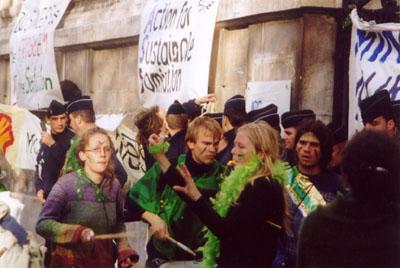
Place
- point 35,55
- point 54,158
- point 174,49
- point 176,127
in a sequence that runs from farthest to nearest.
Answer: point 35,55, point 54,158, point 174,49, point 176,127

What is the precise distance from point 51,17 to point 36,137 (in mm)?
1918

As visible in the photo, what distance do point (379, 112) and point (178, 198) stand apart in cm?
144

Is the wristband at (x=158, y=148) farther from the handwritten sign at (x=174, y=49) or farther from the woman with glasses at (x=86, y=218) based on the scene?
the handwritten sign at (x=174, y=49)

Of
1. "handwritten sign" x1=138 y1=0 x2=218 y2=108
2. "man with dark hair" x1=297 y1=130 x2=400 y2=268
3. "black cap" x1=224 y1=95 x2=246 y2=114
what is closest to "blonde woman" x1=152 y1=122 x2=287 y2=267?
"man with dark hair" x1=297 y1=130 x2=400 y2=268

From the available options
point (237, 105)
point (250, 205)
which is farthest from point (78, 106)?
point (250, 205)

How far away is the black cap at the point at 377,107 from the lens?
18.2ft

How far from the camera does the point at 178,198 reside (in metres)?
6.06

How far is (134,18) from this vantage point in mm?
9820

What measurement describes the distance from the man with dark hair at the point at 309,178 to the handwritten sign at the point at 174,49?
2.44 m

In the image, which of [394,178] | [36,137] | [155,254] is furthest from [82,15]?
[394,178]

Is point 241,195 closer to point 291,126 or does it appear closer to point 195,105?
point 291,126

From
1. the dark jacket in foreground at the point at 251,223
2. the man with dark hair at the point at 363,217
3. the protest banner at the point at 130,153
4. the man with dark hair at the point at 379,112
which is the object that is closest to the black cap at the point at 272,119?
the man with dark hair at the point at 379,112

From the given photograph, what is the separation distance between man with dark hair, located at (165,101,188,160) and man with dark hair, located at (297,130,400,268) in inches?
138

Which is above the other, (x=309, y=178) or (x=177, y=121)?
(x=177, y=121)
